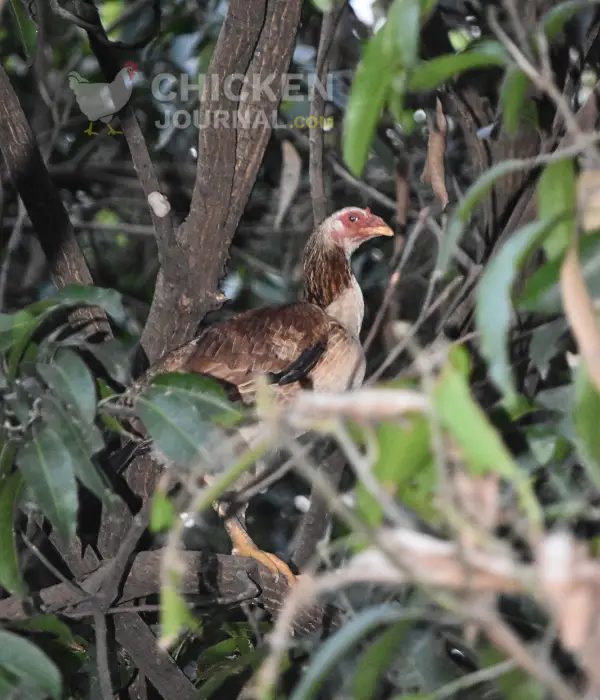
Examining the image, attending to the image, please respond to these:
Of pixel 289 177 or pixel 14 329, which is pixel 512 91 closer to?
pixel 14 329

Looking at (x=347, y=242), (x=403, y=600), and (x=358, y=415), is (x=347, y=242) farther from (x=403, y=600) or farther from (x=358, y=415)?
(x=358, y=415)

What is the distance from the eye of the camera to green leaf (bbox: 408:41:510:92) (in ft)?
4.27

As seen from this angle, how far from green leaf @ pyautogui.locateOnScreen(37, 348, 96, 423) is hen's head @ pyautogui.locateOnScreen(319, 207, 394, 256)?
198cm

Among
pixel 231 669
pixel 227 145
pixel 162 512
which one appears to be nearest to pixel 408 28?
pixel 162 512

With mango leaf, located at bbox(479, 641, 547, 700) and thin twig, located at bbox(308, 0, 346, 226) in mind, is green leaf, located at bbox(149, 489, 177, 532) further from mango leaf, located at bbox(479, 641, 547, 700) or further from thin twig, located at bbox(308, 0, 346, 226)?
thin twig, located at bbox(308, 0, 346, 226)

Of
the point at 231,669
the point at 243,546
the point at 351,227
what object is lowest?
the point at 243,546

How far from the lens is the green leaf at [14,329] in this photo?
181 cm

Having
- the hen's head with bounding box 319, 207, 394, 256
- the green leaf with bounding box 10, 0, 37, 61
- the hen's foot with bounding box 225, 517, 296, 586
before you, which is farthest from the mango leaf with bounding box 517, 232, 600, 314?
the hen's head with bounding box 319, 207, 394, 256

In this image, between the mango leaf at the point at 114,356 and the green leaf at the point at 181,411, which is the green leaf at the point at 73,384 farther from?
the mango leaf at the point at 114,356

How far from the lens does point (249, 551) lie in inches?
125

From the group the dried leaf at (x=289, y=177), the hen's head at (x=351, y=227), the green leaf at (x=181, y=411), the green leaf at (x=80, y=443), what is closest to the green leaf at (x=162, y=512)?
the green leaf at (x=181, y=411)

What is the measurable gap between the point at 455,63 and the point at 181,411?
72cm

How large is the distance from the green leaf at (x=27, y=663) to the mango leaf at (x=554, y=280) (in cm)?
91

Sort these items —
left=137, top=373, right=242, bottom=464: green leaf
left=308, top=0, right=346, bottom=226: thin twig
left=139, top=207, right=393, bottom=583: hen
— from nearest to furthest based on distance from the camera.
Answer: left=137, top=373, right=242, bottom=464: green leaf → left=308, top=0, right=346, bottom=226: thin twig → left=139, top=207, right=393, bottom=583: hen
